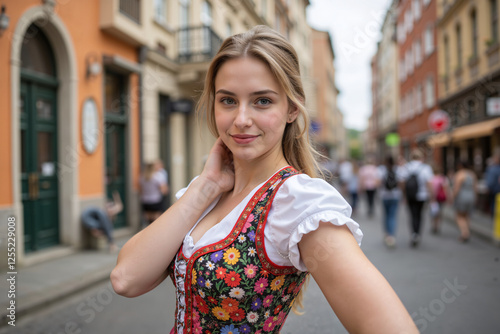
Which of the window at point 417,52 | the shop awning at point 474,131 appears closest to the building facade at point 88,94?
the shop awning at point 474,131

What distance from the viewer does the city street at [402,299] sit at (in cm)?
224

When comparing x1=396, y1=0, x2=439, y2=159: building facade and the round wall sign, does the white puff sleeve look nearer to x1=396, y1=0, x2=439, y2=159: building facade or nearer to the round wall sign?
the round wall sign

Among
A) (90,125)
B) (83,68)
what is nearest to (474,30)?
(83,68)

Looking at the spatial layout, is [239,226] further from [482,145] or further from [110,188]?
[482,145]

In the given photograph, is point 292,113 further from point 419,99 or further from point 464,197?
point 419,99

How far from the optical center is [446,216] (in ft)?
36.5

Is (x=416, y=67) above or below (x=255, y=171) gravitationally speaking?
above

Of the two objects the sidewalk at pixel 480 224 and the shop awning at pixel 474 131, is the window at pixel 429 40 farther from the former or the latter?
the sidewalk at pixel 480 224

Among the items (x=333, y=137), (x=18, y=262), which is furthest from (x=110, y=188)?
(x=333, y=137)

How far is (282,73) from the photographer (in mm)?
1171

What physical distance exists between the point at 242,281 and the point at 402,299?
1562 millimetres

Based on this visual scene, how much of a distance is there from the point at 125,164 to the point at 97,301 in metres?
4.96

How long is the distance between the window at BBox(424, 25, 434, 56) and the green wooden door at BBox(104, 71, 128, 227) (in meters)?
15.7

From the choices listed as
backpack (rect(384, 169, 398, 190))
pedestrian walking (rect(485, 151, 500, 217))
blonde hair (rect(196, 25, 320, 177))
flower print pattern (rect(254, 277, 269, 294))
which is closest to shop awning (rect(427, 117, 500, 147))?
pedestrian walking (rect(485, 151, 500, 217))
